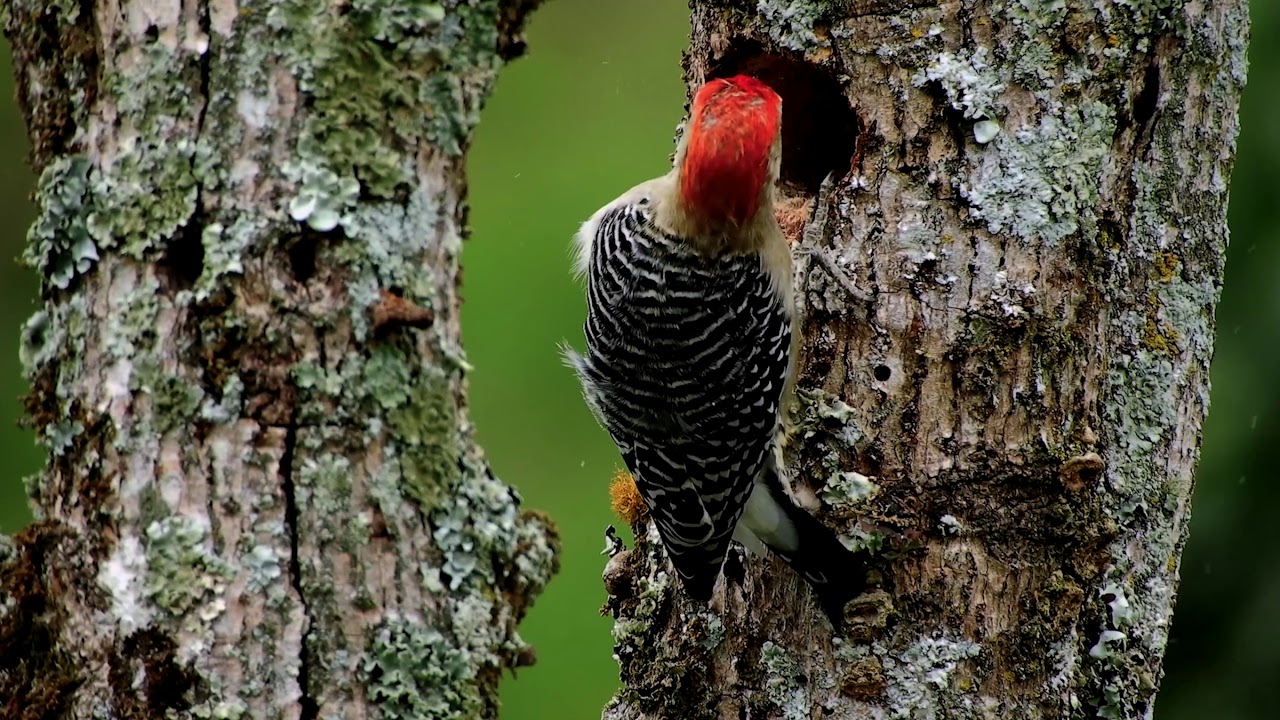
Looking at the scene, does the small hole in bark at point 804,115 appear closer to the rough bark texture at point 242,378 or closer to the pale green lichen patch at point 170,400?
the rough bark texture at point 242,378

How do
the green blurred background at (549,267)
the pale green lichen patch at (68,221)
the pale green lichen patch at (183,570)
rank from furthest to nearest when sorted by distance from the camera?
the green blurred background at (549,267), the pale green lichen patch at (68,221), the pale green lichen patch at (183,570)

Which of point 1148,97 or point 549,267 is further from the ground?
point 549,267

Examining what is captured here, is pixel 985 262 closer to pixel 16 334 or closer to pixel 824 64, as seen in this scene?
pixel 824 64

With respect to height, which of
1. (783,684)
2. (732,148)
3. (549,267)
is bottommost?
(783,684)

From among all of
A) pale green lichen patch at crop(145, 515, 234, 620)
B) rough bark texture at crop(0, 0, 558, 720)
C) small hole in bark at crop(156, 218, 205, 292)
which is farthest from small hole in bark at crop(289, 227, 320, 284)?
pale green lichen patch at crop(145, 515, 234, 620)

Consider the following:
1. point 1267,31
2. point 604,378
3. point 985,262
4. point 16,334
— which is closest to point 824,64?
point 985,262

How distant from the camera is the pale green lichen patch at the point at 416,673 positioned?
7.76 feet

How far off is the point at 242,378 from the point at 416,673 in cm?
60

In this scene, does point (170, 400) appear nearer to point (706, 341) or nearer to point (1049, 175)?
point (706, 341)

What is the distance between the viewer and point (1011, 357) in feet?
10.4

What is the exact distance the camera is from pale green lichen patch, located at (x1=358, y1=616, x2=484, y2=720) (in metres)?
2.37

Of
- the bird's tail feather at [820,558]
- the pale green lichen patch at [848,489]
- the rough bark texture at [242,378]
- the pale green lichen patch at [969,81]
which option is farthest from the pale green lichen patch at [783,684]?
the pale green lichen patch at [969,81]

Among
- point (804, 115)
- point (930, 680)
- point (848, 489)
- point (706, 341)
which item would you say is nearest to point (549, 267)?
point (804, 115)

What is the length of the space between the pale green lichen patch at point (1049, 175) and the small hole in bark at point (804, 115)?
18.7 inches
